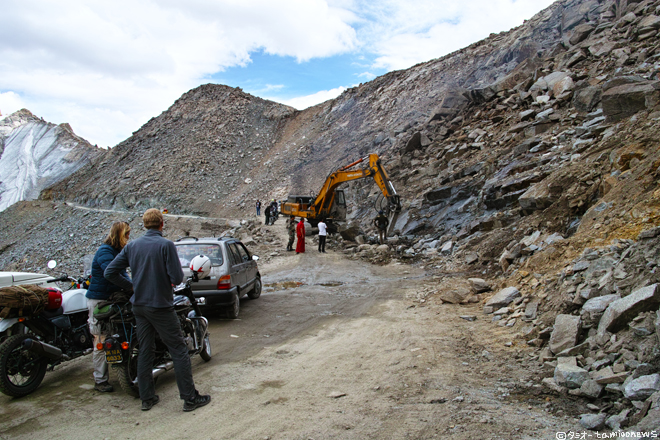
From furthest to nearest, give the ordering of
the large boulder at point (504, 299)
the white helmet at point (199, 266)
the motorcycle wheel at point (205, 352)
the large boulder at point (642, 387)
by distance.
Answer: the large boulder at point (504, 299)
the motorcycle wheel at point (205, 352)
the white helmet at point (199, 266)
the large boulder at point (642, 387)

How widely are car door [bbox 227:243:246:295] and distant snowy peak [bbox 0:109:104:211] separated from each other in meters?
73.4

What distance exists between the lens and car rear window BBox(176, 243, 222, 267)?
25.4 ft

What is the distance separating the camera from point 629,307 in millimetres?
4148

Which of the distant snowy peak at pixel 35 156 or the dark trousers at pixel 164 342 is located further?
the distant snowy peak at pixel 35 156

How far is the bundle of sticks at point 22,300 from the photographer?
4207 mm

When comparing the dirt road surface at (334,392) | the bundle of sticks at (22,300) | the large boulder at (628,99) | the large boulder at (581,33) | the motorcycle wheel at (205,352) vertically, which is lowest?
the dirt road surface at (334,392)

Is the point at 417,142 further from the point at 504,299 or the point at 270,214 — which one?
the point at 504,299

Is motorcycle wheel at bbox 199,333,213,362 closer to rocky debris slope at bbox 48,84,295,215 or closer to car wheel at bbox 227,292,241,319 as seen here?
car wheel at bbox 227,292,241,319

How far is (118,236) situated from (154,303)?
3.39 ft

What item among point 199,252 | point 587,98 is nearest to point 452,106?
point 587,98

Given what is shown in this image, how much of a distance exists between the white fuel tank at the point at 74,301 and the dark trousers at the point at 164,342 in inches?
55.1

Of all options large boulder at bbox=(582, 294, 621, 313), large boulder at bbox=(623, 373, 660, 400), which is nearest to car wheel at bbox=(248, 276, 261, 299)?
large boulder at bbox=(582, 294, 621, 313)

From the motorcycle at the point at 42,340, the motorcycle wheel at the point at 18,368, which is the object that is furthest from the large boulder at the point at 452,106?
the motorcycle wheel at the point at 18,368

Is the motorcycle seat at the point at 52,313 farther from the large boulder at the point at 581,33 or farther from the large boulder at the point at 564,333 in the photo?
the large boulder at the point at 581,33
